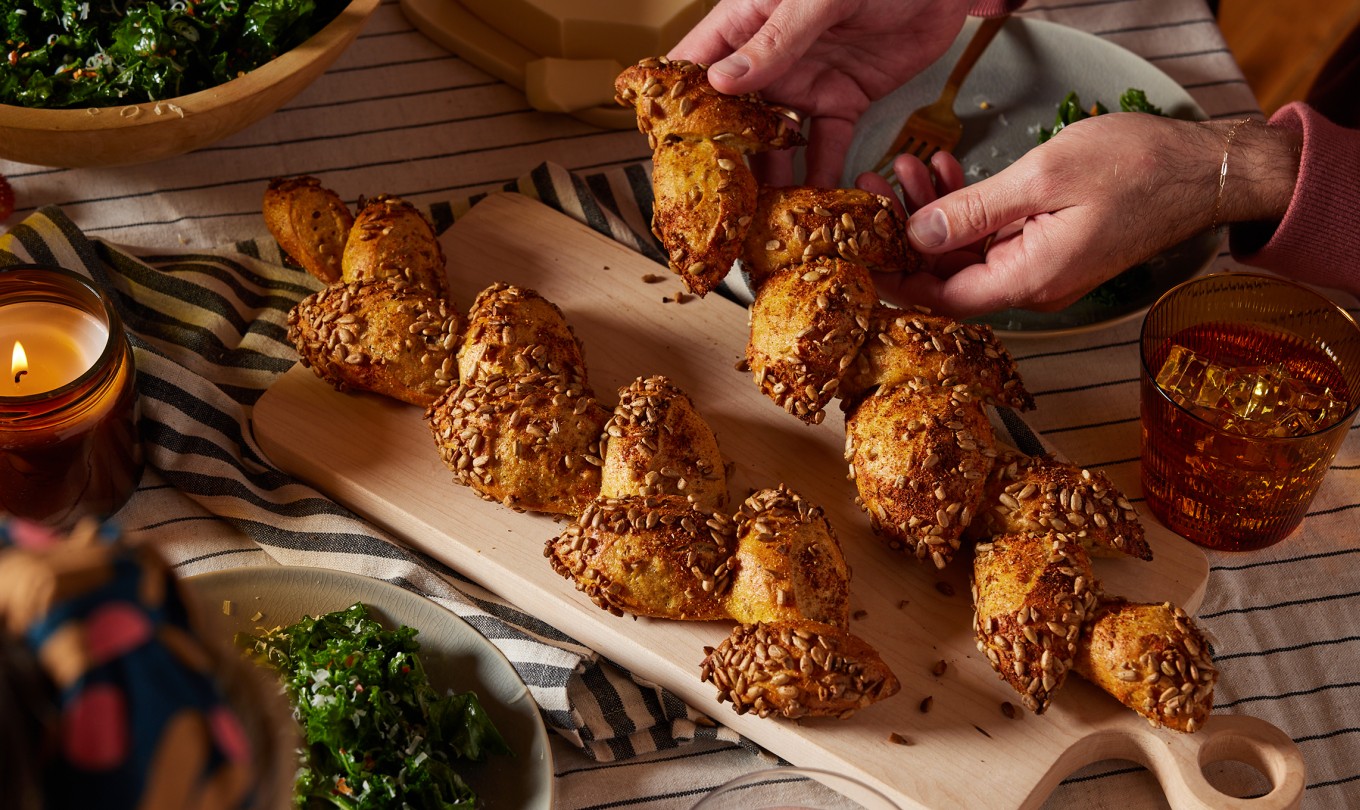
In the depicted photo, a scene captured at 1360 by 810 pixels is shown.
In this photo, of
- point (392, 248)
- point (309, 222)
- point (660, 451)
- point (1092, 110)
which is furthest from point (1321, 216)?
point (309, 222)

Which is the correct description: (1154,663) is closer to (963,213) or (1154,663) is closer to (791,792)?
(791,792)

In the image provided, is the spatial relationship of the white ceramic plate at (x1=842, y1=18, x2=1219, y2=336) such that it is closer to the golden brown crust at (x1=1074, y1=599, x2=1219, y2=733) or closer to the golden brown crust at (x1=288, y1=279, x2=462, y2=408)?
the golden brown crust at (x1=288, y1=279, x2=462, y2=408)

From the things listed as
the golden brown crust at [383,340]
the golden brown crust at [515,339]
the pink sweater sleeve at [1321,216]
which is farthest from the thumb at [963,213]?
the golden brown crust at [383,340]

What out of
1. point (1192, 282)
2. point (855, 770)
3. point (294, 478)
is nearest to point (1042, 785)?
point (855, 770)

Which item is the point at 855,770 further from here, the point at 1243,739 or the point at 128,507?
the point at 128,507

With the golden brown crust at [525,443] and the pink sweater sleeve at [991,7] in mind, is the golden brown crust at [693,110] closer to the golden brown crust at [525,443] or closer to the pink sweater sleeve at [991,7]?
the golden brown crust at [525,443]

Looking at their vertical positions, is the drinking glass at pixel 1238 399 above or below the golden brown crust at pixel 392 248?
below
